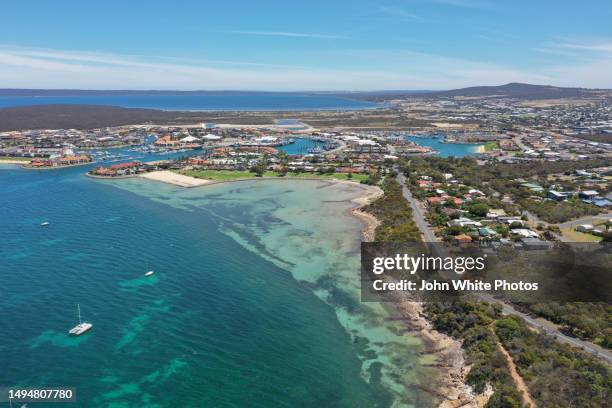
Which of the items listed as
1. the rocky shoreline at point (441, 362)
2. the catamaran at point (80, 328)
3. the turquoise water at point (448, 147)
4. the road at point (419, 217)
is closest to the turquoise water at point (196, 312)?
the catamaran at point (80, 328)

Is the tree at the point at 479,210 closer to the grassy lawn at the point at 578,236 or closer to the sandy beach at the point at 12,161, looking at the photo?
the grassy lawn at the point at 578,236

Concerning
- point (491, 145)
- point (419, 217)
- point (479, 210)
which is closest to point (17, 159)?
point (419, 217)

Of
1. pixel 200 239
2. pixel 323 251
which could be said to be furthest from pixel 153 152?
pixel 323 251

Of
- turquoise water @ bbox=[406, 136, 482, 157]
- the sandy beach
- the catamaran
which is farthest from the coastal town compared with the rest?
the catamaran

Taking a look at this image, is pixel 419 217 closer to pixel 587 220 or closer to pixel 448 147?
pixel 587 220

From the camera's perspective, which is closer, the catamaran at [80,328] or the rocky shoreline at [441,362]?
the rocky shoreline at [441,362]

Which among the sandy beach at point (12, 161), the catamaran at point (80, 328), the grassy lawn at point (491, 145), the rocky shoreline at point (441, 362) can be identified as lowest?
the rocky shoreline at point (441, 362)

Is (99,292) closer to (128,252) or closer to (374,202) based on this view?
(128,252)
